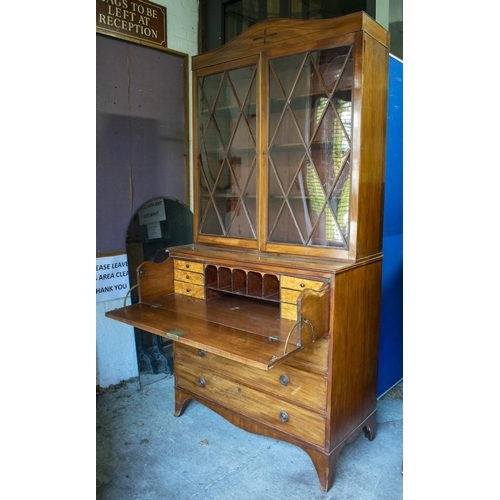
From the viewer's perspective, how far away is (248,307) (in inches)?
91.7

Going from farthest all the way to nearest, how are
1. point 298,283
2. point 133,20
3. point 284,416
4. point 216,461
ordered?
point 133,20, point 216,461, point 284,416, point 298,283

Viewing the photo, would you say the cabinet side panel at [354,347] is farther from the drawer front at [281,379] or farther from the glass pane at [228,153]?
the glass pane at [228,153]

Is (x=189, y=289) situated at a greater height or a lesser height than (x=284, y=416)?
greater

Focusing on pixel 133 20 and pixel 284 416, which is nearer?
pixel 284 416

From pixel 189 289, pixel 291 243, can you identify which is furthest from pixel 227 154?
pixel 189 289

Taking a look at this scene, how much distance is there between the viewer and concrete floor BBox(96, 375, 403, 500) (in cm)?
204

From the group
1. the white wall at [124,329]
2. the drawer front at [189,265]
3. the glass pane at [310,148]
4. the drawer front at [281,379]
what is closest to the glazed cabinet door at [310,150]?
the glass pane at [310,148]

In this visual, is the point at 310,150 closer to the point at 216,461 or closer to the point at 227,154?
the point at 227,154

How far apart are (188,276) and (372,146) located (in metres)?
1.19

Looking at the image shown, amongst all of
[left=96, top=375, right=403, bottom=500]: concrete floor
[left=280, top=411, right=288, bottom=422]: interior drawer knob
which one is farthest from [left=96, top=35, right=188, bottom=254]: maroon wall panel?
[left=280, top=411, right=288, bottom=422]: interior drawer knob

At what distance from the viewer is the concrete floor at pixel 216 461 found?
6.70ft

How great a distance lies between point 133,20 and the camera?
294cm
